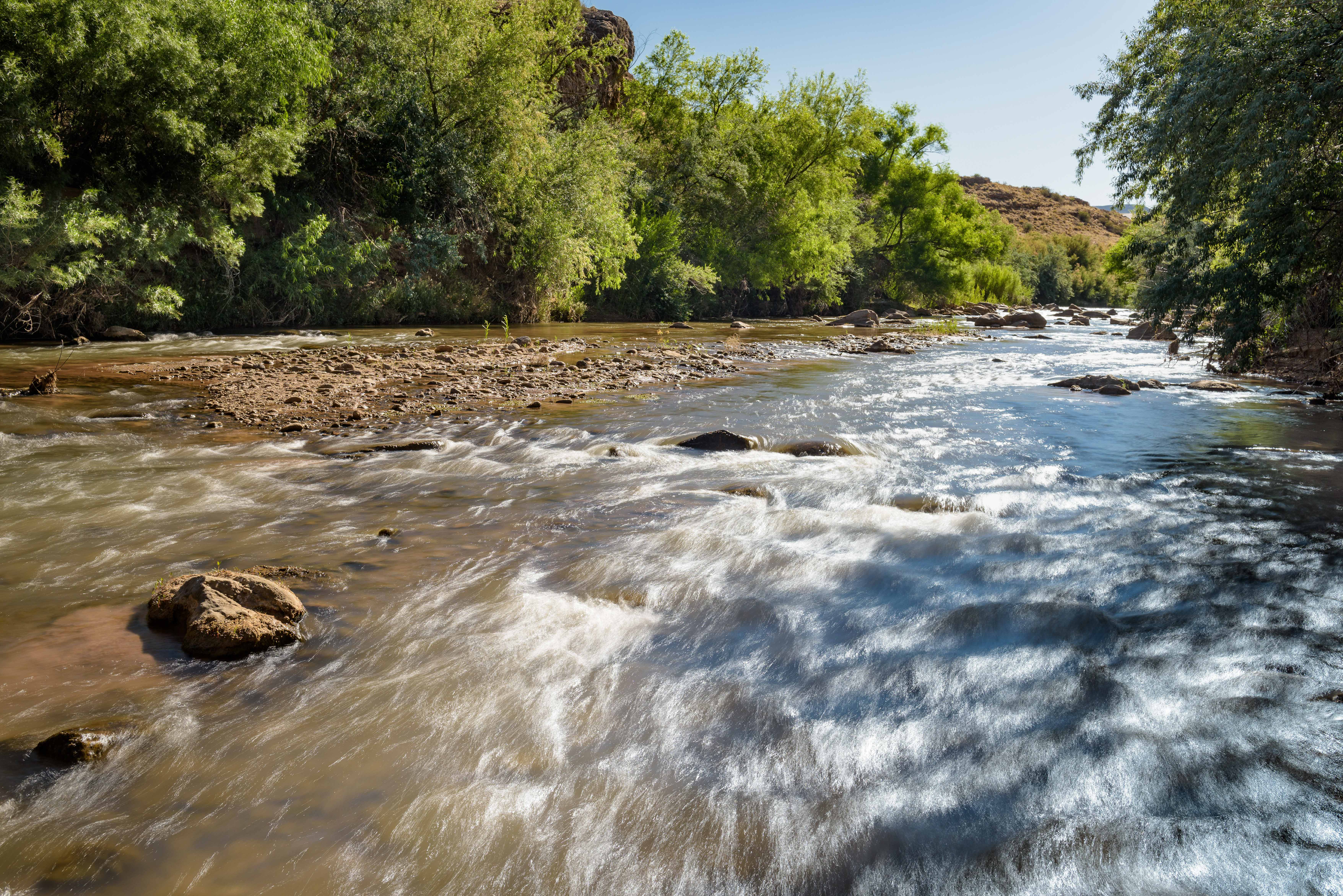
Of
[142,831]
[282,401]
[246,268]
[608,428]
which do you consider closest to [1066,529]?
[608,428]

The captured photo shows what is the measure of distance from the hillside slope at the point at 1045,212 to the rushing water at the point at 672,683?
4907 inches

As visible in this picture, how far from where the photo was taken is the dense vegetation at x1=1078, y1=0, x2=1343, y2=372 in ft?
33.3

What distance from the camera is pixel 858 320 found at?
110ft

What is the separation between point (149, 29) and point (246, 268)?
5.95 metres

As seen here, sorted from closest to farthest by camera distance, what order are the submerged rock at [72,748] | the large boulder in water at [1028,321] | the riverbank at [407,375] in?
the submerged rock at [72,748] → the riverbank at [407,375] → the large boulder in water at [1028,321]

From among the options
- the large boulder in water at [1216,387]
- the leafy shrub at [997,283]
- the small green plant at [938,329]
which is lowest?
the large boulder in water at [1216,387]

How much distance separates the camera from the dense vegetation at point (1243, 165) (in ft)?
33.3

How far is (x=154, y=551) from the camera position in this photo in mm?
4832

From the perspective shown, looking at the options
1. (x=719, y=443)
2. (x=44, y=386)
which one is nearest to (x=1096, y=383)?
(x=719, y=443)

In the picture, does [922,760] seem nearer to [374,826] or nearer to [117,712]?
[374,826]

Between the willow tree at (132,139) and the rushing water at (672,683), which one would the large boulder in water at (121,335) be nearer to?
the willow tree at (132,139)

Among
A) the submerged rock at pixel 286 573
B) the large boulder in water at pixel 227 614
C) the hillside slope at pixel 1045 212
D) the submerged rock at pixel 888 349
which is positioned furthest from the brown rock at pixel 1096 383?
the hillside slope at pixel 1045 212

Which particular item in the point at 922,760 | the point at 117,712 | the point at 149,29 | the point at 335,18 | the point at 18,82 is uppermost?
the point at 335,18

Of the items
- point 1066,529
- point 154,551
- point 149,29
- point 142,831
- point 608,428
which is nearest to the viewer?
point 142,831
